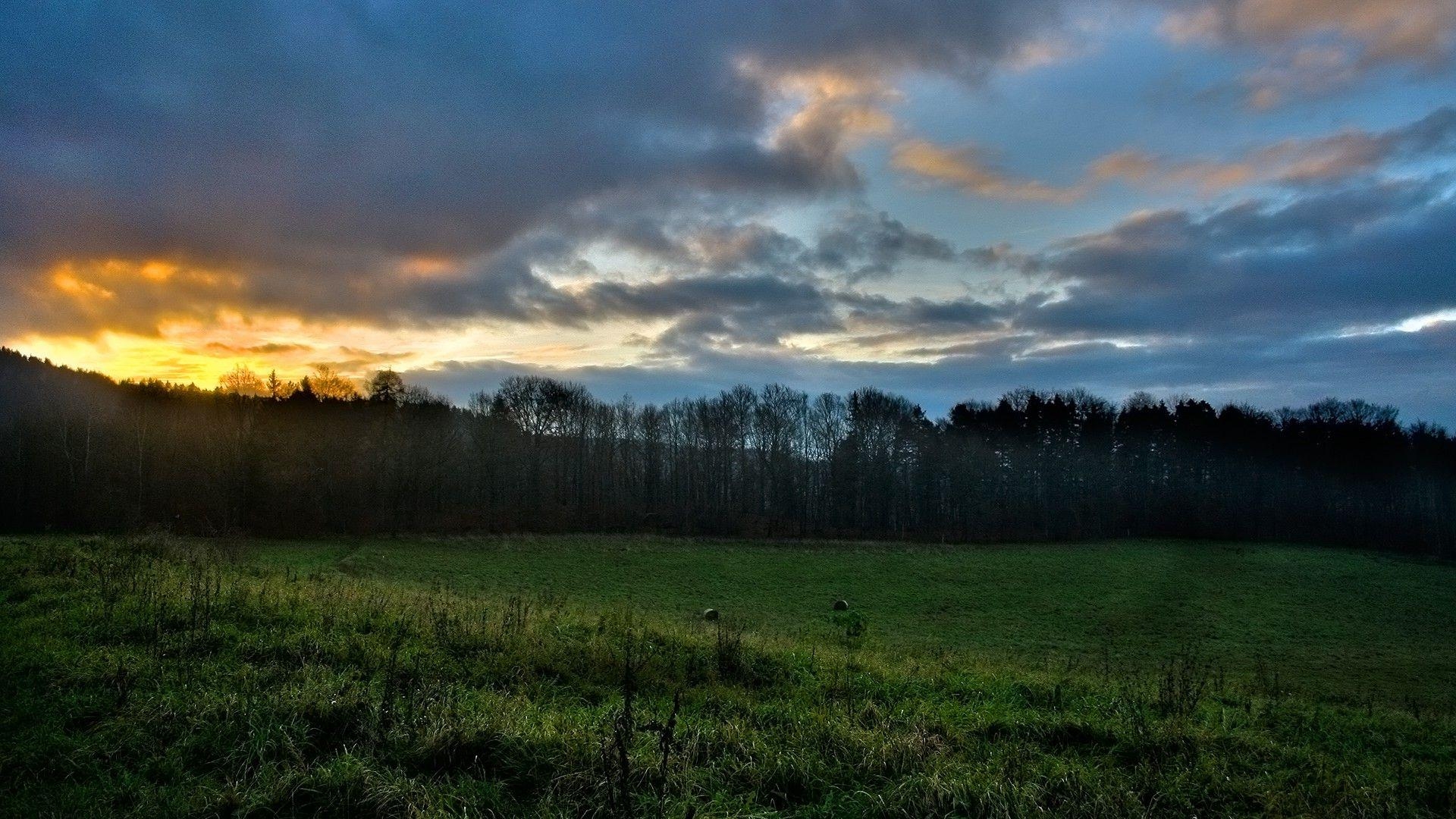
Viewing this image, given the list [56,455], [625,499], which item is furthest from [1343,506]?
[56,455]

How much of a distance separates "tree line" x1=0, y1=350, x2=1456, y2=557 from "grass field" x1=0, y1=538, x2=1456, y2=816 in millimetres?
49163

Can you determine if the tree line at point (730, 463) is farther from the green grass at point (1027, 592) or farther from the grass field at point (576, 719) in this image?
the grass field at point (576, 719)

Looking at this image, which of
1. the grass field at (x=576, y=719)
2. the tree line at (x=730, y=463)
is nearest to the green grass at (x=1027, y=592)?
the grass field at (x=576, y=719)

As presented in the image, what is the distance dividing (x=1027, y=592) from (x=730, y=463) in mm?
50501

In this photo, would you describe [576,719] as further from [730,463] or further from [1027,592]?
[730,463]

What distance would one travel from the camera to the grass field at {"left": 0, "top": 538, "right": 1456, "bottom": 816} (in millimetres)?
5500

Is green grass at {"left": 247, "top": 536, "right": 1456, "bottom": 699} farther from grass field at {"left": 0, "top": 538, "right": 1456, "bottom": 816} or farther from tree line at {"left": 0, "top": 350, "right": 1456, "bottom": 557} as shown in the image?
tree line at {"left": 0, "top": 350, "right": 1456, "bottom": 557}

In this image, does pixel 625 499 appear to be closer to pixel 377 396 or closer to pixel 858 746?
pixel 377 396

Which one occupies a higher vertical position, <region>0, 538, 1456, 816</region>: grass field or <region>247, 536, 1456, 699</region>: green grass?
<region>0, 538, 1456, 816</region>: grass field

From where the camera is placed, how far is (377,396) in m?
74.6

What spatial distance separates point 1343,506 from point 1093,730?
344 ft

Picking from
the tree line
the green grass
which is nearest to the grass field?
the green grass

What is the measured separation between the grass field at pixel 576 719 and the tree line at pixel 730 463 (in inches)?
1936

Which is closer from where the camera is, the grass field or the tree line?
the grass field
